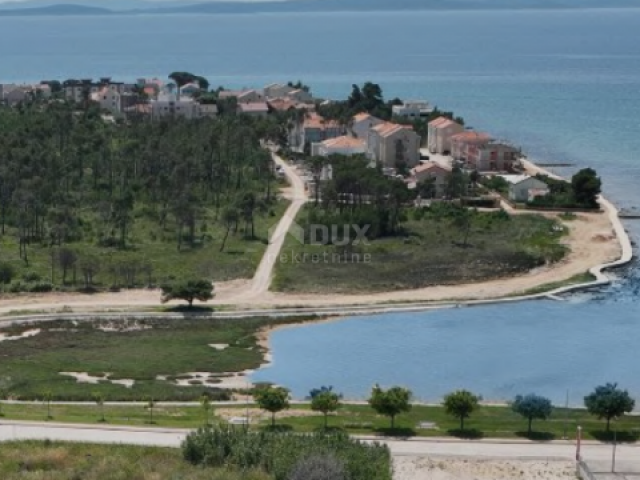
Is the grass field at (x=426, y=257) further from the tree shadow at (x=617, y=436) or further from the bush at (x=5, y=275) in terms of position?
the tree shadow at (x=617, y=436)

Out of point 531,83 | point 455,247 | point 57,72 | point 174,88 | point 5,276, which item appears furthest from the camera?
point 57,72

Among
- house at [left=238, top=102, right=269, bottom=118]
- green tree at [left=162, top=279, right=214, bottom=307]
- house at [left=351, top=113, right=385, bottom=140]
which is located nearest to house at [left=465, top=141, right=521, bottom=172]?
house at [left=351, top=113, right=385, bottom=140]

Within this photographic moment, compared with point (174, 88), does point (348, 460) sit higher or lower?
lower

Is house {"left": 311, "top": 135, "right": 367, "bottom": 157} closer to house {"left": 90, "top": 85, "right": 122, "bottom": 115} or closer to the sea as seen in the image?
the sea

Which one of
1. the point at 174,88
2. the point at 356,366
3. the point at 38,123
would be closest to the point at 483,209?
the point at 356,366

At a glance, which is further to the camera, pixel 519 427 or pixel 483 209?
pixel 483 209

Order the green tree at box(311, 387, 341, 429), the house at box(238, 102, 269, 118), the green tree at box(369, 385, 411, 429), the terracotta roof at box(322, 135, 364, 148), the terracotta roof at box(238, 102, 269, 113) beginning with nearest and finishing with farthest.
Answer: the green tree at box(369, 385, 411, 429)
the green tree at box(311, 387, 341, 429)
the terracotta roof at box(322, 135, 364, 148)
the house at box(238, 102, 269, 118)
the terracotta roof at box(238, 102, 269, 113)

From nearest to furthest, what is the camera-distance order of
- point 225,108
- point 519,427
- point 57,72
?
point 519,427
point 225,108
point 57,72

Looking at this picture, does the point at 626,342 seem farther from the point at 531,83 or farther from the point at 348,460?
the point at 531,83
